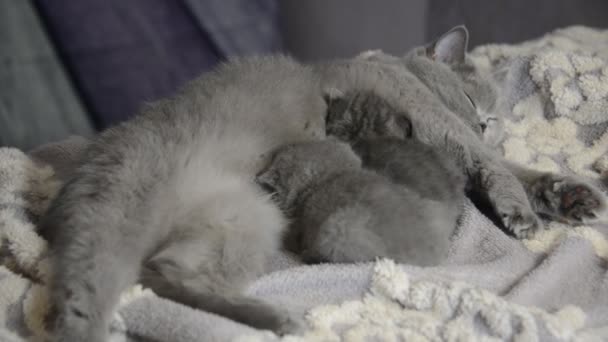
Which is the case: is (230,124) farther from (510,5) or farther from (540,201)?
(510,5)

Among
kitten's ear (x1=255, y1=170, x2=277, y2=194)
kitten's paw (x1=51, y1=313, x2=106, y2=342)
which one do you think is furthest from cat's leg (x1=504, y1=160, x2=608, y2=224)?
kitten's paw (x1=51, y1=313, x2=106, y2=342)

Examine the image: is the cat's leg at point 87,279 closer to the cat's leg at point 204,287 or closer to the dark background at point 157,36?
the cat's leg at point 204,287

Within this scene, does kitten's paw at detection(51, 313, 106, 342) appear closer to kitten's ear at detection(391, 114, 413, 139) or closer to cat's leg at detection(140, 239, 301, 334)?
cat's leg at detection(140, 239, 301, 334)

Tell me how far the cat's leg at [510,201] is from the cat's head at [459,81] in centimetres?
25

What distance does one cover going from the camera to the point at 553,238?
1155 mm

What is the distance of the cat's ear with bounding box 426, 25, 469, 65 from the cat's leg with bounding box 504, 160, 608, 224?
17.6 inches

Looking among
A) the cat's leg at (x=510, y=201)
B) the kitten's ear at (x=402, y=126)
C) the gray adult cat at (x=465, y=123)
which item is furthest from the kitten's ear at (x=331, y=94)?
the cat's leg at (x=510, y=201)

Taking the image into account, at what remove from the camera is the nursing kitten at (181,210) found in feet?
2.70

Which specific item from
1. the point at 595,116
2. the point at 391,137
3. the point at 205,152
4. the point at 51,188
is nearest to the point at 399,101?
the point at 391,137

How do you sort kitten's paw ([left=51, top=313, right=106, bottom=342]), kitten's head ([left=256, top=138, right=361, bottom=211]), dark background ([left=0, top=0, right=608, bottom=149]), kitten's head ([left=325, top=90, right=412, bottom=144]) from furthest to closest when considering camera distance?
dark background ([left=0, top=0, right=608, bottom=149])
kitten's head ([left=325, top=90, right=412, bottom=144])
kitten's head ([left=256, top=138, right=361, bottom=211])
kitten's paw ([left=51, top=313, right=106, bottom=342])

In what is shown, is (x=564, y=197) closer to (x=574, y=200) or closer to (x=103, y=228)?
(x=574, y=200)

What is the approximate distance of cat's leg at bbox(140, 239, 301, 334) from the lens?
86 cm

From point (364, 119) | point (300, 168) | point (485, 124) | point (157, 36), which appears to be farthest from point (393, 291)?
point (157, 36)

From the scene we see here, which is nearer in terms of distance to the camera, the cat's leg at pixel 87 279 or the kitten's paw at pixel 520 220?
the cat's leg at pixel 87 279
